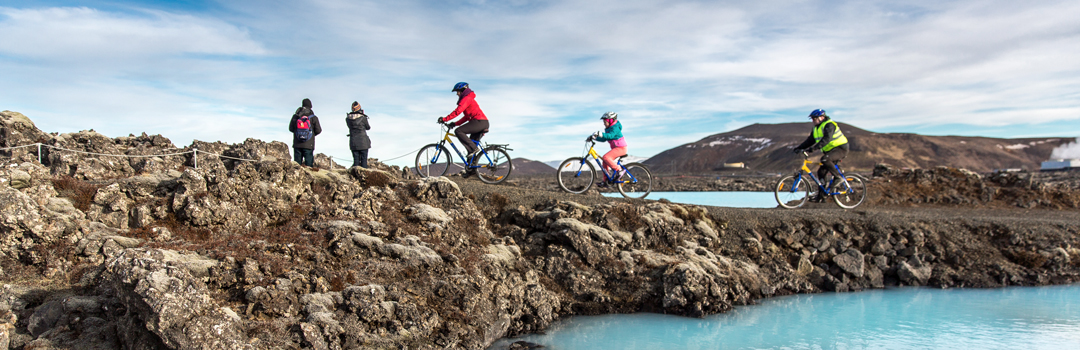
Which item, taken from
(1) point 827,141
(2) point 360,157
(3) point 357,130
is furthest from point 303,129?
(1) point 827,141

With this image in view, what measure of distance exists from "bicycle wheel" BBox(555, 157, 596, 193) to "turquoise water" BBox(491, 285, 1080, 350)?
13.4ft

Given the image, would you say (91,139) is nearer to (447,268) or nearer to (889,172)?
(447,268)

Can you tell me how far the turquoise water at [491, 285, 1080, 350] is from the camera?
11.0m

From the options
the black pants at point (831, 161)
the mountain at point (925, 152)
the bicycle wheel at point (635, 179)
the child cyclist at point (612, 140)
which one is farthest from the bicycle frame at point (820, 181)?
the mountain at point (925, 152)

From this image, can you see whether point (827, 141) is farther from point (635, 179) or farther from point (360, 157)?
point (360, 157)

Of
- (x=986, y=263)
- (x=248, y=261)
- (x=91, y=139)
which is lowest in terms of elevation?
(x=986, y=263)

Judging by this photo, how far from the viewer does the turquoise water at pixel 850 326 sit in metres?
A: 11.0

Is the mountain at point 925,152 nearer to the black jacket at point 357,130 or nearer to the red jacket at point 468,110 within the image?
the red jacket at point 468,110

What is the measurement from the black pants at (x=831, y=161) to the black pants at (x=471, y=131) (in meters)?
9.98

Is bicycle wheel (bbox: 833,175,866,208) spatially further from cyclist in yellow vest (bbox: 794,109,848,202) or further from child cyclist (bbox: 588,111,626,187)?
child cyclist (bbox: 588,111,626,187)

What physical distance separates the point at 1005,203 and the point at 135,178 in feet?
108

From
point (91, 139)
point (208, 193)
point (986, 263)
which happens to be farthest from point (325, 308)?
point (986, 263)

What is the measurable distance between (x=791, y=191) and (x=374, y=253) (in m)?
12.7

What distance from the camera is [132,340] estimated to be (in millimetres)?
7430
